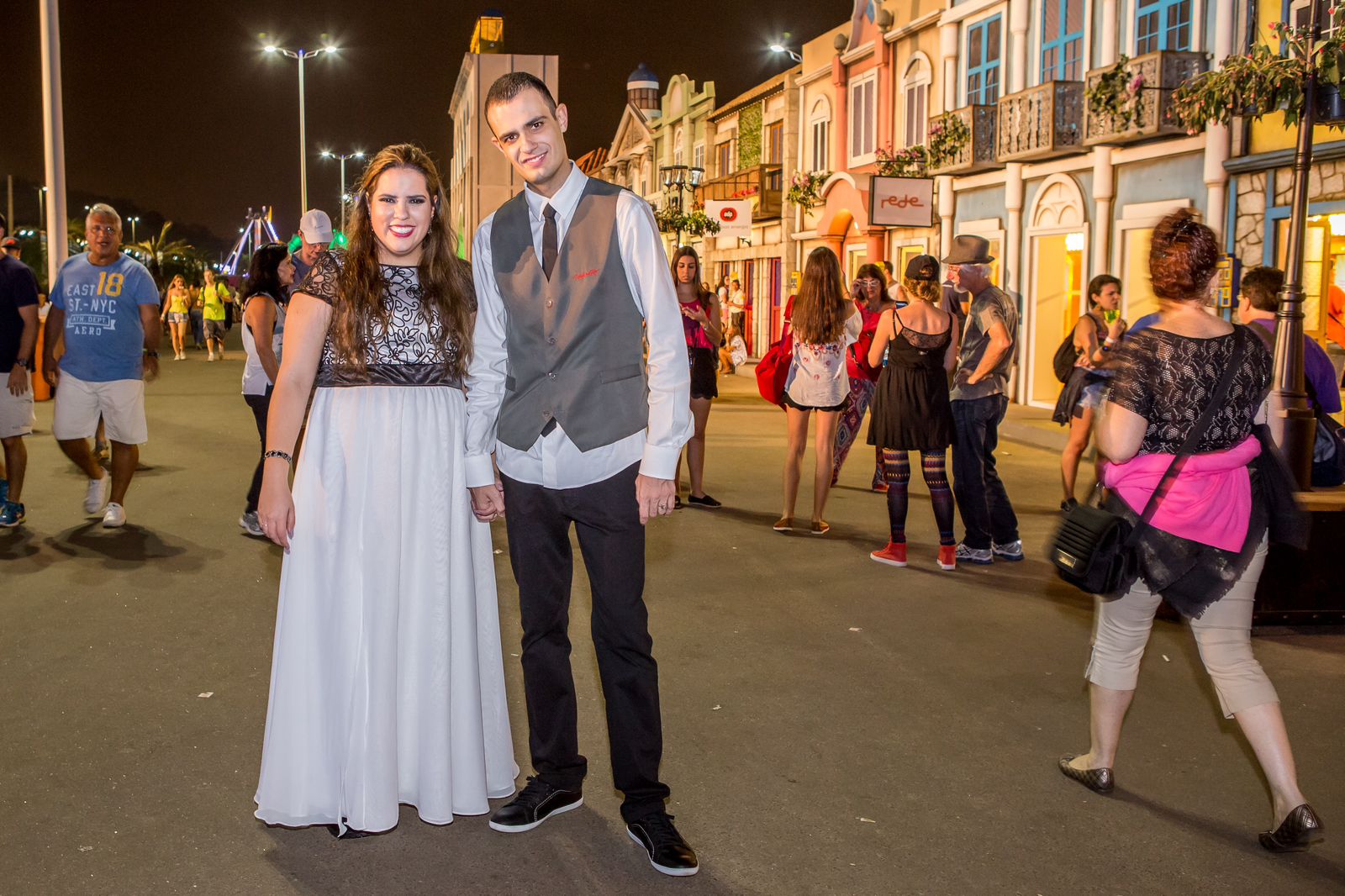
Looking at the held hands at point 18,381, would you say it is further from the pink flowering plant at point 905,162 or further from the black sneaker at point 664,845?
the pink flowering plant at point 905,162

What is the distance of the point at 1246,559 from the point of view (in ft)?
12.9

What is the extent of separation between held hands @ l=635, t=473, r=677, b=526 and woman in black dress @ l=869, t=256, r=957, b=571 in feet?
14.5

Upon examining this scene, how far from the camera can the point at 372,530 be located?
3795 mm

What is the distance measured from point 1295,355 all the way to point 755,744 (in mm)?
4944

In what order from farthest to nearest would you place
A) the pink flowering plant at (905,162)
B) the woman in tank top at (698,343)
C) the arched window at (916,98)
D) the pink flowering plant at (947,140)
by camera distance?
1. the arched window at (916,98)
2. the pink flowering plant at (905,162)
3. the pink flowering plant at (947,140)
4. the woman in tank top at (698,343)

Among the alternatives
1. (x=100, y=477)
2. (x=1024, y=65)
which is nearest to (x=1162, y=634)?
(x=100, y=477)

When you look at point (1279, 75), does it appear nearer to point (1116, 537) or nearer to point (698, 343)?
point (698, 343)

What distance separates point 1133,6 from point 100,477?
15.8 metres

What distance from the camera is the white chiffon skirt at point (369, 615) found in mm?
3775

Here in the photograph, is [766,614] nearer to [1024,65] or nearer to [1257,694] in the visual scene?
[1257,694]

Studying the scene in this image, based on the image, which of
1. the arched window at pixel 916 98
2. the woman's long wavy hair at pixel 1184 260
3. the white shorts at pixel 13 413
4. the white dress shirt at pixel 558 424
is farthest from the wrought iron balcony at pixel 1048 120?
the white dress shirt at pixel 558 424

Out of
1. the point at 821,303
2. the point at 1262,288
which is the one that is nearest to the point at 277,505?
the point at 821,303

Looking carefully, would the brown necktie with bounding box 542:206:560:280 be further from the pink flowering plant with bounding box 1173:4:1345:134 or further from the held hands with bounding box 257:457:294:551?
the pink flowering plant with bounding box 1173:4:1345:134

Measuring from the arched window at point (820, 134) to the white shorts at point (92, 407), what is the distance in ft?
76.6
